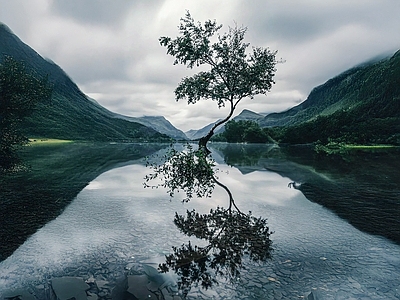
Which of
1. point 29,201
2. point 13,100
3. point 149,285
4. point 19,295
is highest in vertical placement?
point 13,100

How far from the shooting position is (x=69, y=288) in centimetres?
733

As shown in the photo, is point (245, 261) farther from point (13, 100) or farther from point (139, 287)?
point (13, 100)

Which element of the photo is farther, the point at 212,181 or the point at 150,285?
the point at 212,181

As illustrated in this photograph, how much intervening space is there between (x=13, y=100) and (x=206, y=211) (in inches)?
1995

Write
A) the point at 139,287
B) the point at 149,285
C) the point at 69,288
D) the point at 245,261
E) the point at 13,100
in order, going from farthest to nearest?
the point at 13,100 < the point at 245,261 < the point at 149,285 < the point at 139,287 < the point at 69,288

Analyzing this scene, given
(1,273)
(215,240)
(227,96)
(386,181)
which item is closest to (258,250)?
(215,240)

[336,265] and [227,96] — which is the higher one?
[227,96]

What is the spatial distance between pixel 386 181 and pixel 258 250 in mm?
23742

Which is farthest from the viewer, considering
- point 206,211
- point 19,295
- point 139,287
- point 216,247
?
point 206,211

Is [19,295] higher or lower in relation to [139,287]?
lower

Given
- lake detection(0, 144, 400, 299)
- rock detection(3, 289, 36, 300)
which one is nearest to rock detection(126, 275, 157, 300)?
lake detection(0, 144, 400, 299)

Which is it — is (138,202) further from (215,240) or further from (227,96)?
(227,96)

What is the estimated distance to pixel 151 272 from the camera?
850cm

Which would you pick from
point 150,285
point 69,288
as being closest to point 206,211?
point 150,285
